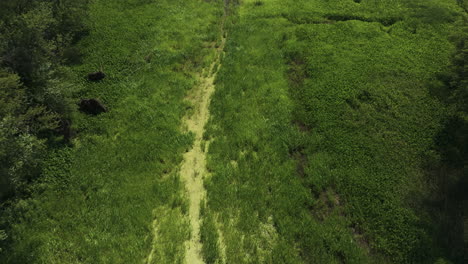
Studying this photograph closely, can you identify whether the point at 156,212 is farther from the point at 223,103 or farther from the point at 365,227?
the point at 365,227

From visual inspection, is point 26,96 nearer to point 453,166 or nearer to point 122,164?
point 122,164

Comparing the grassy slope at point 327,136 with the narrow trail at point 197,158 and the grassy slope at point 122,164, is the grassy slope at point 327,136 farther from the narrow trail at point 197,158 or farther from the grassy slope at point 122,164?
the grassy slope at point 122,164

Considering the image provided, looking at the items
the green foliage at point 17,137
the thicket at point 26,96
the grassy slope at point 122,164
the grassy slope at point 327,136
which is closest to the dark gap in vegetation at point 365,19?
the grassy slope at point 327,136

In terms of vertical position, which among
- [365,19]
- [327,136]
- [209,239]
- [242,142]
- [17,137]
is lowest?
[209,239]

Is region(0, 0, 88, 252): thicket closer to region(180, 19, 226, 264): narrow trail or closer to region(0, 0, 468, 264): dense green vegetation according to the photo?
region(0, 0, 468, 264): dense green vegetation

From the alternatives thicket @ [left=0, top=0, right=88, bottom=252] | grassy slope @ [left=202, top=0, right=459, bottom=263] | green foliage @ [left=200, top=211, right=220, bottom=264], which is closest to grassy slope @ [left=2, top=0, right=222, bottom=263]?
green foliage @ [left=200, top=211, right=220, bottom=264]

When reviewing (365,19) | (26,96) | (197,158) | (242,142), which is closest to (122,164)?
(197,158)

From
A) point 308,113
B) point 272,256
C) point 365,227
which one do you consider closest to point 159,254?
point 272,256
